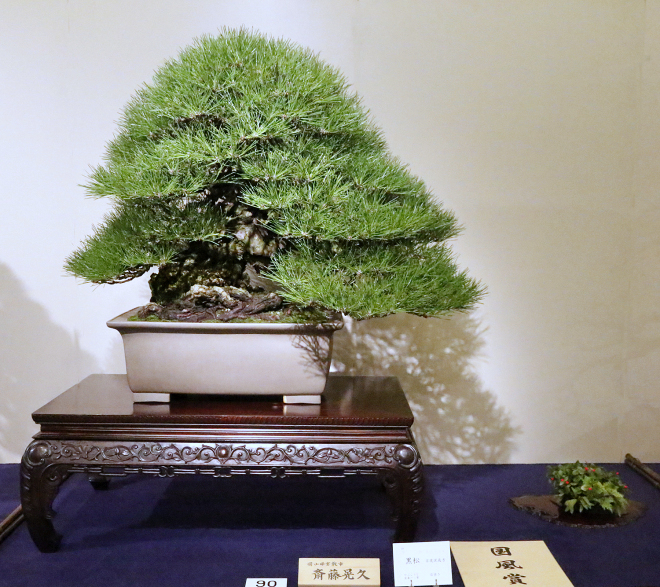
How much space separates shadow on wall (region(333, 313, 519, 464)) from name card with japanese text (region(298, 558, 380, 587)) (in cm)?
81

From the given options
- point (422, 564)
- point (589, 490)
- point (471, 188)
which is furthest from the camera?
point (471, 188)

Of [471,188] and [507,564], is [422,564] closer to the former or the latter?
[507,564]

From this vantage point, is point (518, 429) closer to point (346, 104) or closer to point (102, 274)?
point (346, 104)

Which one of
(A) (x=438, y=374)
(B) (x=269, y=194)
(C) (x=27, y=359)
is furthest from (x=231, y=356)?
(C) (x=27, y=359)

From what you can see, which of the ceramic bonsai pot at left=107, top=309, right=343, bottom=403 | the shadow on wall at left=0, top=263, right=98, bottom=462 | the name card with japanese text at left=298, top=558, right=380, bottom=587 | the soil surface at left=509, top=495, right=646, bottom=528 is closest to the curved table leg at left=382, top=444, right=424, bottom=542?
the name card with japanese text at left=298, top=558, right=380, bottom=587

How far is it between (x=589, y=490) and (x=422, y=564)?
672 mm

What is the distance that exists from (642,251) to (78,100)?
75.7 inches

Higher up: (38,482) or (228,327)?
(228,327)

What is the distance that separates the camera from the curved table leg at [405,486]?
1542mm

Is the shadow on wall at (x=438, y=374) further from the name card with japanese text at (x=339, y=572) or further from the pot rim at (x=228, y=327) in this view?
the name card with japanese text at (x=339, y=572)

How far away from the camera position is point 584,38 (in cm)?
211

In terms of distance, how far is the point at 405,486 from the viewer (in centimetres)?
155

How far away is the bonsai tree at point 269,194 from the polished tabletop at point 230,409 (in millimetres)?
229

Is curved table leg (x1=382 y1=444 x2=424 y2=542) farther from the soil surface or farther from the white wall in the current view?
the white wall
